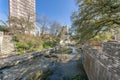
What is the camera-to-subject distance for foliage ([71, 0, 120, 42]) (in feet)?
31.2

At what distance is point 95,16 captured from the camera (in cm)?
1045

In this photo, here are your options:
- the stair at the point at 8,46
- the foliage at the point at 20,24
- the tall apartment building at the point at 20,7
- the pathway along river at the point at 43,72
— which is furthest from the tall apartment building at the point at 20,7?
the pathway along river at the point at 43,72

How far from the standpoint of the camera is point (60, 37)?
37.6m

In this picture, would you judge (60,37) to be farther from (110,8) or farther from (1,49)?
(110,8)

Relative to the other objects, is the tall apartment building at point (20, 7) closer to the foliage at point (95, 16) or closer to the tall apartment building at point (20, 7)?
the tall apartment building at point (20, 7)

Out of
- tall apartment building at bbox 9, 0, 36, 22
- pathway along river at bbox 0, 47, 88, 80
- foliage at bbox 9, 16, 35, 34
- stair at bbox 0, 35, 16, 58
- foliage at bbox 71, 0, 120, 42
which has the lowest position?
A: pathway along river at bbox 0, 47, 88, 80

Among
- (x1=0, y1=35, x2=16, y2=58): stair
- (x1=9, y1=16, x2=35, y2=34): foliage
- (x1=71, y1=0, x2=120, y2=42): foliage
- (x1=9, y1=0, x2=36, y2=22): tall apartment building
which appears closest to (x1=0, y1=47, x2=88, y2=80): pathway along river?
(x1=71, y1=0, x2=120, y2=42): foliage

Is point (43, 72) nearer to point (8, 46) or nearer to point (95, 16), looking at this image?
point (95, 16)

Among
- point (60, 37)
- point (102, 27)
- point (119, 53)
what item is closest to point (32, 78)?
point (119, 53)

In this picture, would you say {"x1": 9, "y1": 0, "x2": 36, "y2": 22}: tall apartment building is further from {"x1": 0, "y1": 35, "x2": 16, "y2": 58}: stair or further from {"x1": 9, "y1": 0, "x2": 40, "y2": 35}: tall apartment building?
{"x1": 0, "y1": 35, "x2": 16, "y2": 58}: stair

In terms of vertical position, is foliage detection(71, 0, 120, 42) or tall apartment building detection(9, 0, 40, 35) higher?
tall apartment building detection(9, 0, 40, 35)

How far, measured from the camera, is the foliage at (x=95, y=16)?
31.2ft

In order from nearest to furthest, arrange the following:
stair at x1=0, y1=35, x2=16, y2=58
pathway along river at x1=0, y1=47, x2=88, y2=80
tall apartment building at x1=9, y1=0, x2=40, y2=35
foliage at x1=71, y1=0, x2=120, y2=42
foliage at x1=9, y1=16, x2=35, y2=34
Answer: pathway along river at x1=0, y1=47, x2=88, y2=80 → foliage at x1=71, y1=0, x2=120, y2=42 → stair at x1=0, y1=35, x2=16, y2=58 → foliage at x1=9, y1=16, x2=35, y2=34 → tall apartment building at x1=9, y1=0, x2=40, y2=35

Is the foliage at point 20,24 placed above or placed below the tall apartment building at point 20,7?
below
